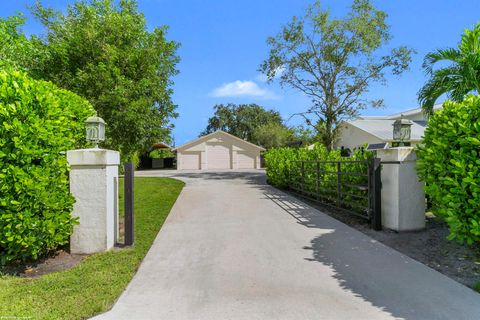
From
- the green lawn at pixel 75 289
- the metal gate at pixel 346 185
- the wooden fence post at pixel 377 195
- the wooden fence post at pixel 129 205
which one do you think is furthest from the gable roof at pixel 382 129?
the green lawn at pixel 75 289

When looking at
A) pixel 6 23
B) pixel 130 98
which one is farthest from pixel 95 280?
pixel 6 23

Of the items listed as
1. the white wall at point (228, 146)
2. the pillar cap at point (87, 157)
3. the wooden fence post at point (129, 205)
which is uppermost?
the white wall at point (228, 146)

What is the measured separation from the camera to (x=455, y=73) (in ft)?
23.1

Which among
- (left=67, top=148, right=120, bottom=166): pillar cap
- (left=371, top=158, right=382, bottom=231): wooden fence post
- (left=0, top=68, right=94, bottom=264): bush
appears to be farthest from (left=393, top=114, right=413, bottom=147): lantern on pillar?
(left=0, top=68, right=94, bottom=264): bush

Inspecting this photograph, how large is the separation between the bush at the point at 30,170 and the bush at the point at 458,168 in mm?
4993

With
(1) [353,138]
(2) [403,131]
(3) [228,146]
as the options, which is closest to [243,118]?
(3) [228,146]

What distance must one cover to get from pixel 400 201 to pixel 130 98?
9101 mm

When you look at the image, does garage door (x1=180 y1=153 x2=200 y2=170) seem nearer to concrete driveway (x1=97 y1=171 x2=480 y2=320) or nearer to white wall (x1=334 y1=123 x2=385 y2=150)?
white wall (x1=334 y1=123 x2=385 y2=150)

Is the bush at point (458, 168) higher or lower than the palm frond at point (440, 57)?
lower

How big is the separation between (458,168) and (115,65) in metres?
10.8

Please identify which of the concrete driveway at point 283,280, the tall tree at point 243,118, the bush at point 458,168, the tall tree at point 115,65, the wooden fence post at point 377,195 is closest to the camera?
the concrete driveway at point 283,280

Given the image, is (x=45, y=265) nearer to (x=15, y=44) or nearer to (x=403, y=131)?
(x=403, y=131)

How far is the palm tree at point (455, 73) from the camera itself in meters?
6.55

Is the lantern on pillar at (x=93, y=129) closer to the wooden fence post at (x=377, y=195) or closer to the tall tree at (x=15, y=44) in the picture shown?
the wooden fence post at (x=377, y=195)
